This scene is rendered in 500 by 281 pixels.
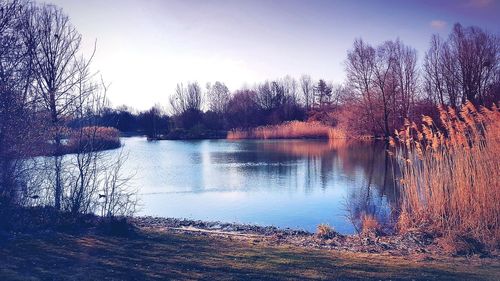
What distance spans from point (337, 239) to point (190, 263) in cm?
397

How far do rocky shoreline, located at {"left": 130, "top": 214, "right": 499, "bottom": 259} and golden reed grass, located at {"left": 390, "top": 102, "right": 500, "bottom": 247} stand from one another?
475 mm

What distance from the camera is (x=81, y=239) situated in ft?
20.7

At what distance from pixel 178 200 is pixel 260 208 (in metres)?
2.98

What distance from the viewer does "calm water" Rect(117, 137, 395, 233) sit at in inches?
459

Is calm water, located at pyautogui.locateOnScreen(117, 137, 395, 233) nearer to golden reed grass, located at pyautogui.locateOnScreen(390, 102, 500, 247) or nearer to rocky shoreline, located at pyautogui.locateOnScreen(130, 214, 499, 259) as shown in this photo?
rocky shoreline, located at pyautogui.locateOnScreen(130, 214, 499, 259)

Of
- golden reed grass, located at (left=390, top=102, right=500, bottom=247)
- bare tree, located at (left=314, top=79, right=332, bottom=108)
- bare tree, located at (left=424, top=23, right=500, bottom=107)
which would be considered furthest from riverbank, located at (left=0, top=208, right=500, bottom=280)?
bare tree, located at (left=314, top=79, right=332, bottom=108)

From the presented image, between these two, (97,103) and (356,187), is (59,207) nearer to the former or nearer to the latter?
(97,103)

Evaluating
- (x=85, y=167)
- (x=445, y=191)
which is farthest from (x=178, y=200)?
(x=445, y=191)

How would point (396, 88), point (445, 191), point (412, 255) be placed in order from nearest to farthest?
point (412, 255) < point (445, 191) < point (396, 88)

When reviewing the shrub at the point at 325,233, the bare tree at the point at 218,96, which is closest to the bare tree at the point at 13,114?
the shrub at the point at 325,233

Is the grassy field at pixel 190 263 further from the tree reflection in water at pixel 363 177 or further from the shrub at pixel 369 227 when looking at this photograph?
the tree reflection in water at pixel 363 177

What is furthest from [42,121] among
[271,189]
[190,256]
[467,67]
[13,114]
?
[467,67]

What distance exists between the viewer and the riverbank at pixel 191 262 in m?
4.88

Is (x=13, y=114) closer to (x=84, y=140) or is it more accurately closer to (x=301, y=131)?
(x=84, y=140)
